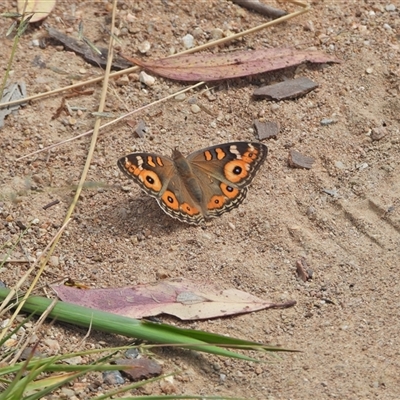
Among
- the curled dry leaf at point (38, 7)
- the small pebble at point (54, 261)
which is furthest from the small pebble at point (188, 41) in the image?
the small pebble at point (54, 261)

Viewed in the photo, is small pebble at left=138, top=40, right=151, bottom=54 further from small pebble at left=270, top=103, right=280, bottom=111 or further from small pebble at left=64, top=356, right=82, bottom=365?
small pebble at left=64, top=356, right=82, bottom=365

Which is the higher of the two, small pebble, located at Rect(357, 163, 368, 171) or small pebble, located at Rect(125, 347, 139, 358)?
small pebble, located at Rect(357, 163, 368, 171)

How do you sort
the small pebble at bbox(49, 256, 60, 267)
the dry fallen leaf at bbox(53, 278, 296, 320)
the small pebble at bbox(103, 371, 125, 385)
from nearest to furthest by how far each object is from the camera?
the small pebble at bbox(103, 371, 125, 385), the dry fallen leaf at bbox(53, 278, 296, 320), the small pebble at bbox(49, 256, 60, 267)

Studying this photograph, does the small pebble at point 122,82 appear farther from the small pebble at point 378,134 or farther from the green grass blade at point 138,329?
the green grass blade at point 138,329

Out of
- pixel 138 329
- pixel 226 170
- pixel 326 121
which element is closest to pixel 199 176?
pixel 226 170

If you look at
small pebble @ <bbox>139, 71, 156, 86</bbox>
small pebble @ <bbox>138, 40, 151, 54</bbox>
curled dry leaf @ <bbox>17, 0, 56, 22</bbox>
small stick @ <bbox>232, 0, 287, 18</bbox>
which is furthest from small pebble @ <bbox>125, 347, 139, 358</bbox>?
small stick @ <bbox>232, 0, 287, 18</bbox>

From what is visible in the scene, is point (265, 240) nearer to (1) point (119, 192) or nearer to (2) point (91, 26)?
(1) point (119, 192)

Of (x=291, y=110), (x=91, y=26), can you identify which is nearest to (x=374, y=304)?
(x=291, y=110)
